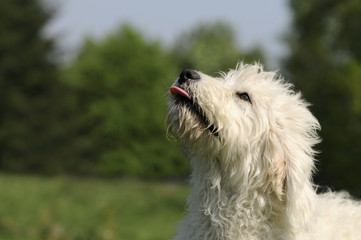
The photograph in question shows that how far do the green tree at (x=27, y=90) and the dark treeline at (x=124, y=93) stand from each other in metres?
0.07

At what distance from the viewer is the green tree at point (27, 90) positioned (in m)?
41.2

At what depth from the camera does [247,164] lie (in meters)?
4.48

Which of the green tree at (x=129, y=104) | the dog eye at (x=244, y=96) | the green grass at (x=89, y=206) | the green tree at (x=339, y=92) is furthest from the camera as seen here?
the green tree at (x=129, y=104)

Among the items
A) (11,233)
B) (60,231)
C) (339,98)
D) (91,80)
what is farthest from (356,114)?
(91,80)

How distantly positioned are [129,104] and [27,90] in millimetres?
15116

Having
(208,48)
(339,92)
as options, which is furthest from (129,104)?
(339,92)

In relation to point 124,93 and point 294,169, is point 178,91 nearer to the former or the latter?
point 294,169

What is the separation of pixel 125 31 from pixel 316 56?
20.1m

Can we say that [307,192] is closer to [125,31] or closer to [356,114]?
[356,114]

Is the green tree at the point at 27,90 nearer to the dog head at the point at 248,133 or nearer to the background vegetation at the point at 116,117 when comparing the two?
the background vegetation at the point at 116,117

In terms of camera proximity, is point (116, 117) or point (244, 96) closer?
point (244, 96)

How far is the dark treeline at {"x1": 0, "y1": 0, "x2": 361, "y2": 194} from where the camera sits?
28.6m

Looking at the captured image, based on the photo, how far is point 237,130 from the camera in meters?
4.44

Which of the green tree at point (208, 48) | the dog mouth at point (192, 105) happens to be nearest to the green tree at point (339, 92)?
the dog mouth at point (192, 105)
